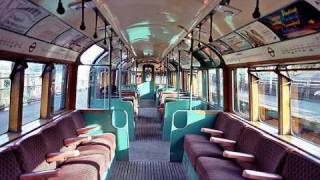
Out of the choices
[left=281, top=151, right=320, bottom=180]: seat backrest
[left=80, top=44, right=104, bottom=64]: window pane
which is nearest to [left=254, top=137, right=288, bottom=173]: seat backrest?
[left=281, top=151, right=320, bottom=180]: seat backrest

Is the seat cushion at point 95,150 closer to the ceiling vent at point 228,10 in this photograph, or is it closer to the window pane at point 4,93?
the window pane at point 4,93

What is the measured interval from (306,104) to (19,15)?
3.47 meters

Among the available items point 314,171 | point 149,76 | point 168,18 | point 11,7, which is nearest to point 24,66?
point 11,7

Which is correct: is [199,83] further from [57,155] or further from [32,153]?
[32,153]

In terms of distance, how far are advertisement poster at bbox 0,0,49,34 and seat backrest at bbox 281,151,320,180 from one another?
10.2 feet

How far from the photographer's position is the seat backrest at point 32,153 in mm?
3541

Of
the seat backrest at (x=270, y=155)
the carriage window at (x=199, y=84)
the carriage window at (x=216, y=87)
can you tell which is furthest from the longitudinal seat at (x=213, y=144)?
the carriage window at (x=199, y=84)

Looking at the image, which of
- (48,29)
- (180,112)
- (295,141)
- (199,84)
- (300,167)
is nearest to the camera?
(300,167)

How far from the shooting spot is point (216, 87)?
827 centimetres

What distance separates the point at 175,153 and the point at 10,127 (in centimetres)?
317

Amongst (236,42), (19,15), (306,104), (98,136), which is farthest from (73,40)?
(306,104)

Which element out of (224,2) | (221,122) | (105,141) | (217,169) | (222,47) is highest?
(224,2)

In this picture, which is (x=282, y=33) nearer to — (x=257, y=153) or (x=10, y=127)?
(x=257, y=153)

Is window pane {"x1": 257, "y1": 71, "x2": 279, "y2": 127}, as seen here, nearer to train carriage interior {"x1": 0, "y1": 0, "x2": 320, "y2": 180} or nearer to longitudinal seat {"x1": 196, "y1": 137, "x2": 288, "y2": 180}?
train carriage interior {"x1": 0, "y1": 0, "x2": 320, "y2": 180}
